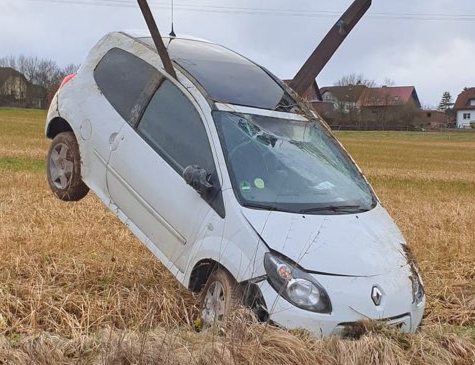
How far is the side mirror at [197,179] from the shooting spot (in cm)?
412

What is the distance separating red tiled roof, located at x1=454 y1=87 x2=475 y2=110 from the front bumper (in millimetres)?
100357

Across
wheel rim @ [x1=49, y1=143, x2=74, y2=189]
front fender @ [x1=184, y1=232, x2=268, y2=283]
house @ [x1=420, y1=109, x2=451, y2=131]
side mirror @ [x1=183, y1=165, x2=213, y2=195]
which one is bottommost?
house @ [x1=420, y1=109, x2=451, y2=131]

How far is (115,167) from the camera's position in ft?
16.4

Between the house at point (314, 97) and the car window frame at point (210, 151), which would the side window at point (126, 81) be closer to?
the car window frame at point (210, 151)

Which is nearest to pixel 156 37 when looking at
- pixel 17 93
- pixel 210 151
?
pixel 210 151

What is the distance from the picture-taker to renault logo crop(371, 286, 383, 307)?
3.75 meters

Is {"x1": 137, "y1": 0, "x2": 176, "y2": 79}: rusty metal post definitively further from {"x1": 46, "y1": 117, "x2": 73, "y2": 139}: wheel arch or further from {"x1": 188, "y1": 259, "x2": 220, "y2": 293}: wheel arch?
{"x1": 188, "y1": 259, "x2": 220, "y2": 293}: wheel arch

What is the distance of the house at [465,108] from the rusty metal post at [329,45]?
317 ft

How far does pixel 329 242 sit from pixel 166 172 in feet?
4.58

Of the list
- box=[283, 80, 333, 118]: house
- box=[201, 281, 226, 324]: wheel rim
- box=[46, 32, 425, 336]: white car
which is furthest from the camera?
box=[283, 80, 333, 118]: house

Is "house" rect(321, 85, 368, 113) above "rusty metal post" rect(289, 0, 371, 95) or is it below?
below

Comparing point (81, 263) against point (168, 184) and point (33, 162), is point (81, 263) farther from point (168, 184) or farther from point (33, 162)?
point (33, 162)

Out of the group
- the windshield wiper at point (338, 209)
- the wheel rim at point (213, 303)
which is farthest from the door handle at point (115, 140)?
the windshield wiper at point (338, 209)

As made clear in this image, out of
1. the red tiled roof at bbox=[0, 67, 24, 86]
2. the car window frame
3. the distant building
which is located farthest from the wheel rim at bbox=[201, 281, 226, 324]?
the red tiled roof at bbox=[0, 67, 24, 86]
